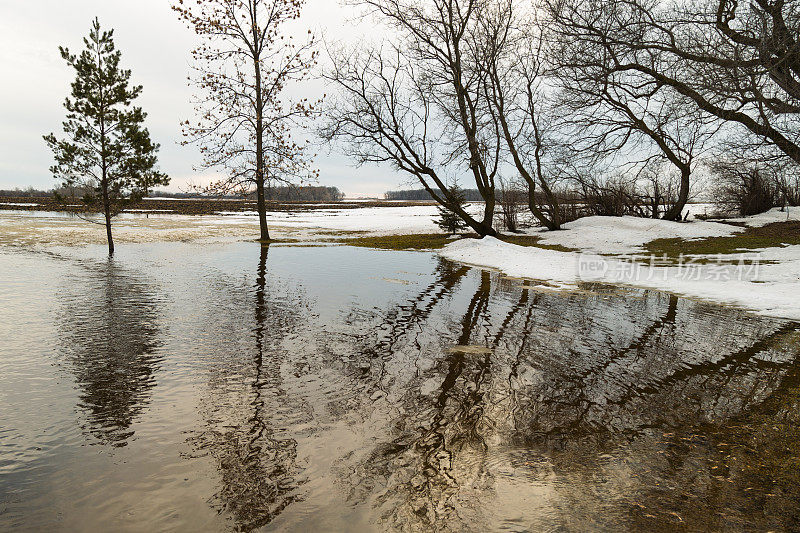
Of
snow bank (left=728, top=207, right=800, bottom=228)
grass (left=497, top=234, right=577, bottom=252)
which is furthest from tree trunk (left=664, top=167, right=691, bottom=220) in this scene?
grass (left=497, top=234, right=577, bottom=252)

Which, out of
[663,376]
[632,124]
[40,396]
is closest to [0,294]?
[40,396]

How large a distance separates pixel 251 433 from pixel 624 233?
2152 cm

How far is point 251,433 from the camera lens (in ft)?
12.3

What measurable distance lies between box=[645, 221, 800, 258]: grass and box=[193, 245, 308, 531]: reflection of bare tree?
15.4m

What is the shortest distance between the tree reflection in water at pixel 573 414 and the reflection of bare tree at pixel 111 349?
2.40 meters

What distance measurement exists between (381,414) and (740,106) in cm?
1700

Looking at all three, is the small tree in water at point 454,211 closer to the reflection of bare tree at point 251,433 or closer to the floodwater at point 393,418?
the floodwater at point 393,418

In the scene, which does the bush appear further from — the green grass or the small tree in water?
the green grass

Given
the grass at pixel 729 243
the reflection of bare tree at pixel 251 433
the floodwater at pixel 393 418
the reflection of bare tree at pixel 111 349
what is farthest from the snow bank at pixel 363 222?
the reflection of bare tree at pixel 251 433

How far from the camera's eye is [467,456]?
3.47 meters

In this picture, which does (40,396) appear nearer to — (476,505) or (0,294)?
(476,505)

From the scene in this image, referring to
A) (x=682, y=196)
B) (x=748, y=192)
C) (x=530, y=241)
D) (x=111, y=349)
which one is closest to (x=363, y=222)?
(x=530, y=241)

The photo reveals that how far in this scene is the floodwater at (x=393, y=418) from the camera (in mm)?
2852

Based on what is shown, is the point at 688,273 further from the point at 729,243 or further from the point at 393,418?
the point at 393,418
